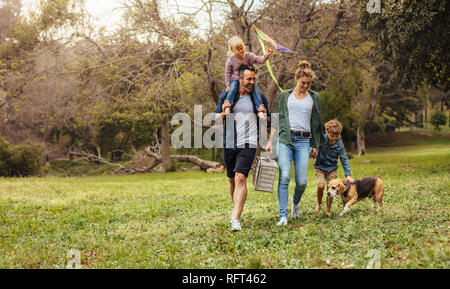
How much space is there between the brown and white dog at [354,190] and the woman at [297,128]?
1.73 feet

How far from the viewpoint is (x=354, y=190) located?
6969mm

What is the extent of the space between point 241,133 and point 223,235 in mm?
1447

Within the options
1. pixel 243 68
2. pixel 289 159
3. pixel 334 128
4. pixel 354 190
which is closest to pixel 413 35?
pixel 334 128

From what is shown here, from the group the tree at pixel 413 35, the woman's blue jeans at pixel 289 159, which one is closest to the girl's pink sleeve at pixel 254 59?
the woman's blue jeans at pixel 289 159

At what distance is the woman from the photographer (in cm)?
659

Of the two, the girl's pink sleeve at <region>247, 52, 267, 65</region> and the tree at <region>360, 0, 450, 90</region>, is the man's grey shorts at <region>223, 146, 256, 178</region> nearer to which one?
the girl's pink sleeve at <region>247, 52, 267, 65</region>

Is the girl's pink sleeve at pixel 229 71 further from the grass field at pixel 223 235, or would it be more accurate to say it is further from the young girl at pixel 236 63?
the grass field at pixel 223 235

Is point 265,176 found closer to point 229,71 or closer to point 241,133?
point 241,133

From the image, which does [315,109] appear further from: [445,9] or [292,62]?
[292,62]

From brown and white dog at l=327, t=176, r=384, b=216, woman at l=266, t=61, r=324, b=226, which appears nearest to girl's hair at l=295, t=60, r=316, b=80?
woman at l=266, t=61, r=324, b=226

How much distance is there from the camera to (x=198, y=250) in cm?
538

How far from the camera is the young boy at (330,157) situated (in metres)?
7.12
